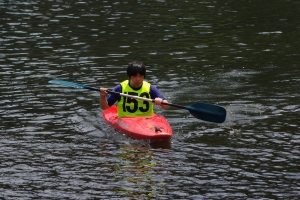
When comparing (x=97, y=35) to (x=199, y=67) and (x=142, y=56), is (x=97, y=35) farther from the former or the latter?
(x=199, y=67)

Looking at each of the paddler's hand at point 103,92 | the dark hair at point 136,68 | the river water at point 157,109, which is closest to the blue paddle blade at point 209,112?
the river water at point 157,109

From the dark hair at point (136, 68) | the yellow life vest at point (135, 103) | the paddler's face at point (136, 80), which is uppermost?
the dark hair at point (136, 68)

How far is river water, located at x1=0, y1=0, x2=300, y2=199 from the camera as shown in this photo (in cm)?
1029

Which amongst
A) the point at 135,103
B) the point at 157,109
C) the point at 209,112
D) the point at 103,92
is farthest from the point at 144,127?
the point at 157,109

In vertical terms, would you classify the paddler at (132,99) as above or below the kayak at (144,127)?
above

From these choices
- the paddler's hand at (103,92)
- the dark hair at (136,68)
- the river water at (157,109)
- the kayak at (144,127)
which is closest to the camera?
the river water at (157,109)

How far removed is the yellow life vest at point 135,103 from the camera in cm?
1338

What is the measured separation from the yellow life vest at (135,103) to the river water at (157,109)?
0.52 meters

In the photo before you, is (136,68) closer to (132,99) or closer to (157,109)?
(132,99)

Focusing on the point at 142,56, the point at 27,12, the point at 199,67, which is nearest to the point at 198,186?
the point at 199,67

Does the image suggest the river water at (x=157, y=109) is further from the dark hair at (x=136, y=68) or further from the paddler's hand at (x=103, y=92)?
the dark hair at (x=136, y=68)

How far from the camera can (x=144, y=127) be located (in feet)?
41.9

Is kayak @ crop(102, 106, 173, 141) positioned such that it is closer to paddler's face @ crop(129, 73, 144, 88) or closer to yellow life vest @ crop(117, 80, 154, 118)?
yellow life vest @ crop(117, 80, 154, 118)

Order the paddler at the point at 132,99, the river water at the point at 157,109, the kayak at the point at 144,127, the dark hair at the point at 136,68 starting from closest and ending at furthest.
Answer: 1. the river water at the point at 157,109
2. the kayak at the point at 144,127
3. the dark hair at the point at 136,68
4. the paddler at the point at 132,99
